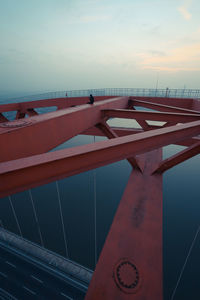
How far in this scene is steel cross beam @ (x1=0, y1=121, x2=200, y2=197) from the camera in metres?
1.24

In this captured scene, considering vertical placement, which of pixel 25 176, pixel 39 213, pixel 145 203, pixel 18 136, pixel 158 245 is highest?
pixel 18 136

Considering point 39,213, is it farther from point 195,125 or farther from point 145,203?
point 195,125

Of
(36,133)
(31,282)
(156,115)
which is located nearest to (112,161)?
(36,133)

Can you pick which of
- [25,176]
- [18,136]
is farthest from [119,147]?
[18,136]

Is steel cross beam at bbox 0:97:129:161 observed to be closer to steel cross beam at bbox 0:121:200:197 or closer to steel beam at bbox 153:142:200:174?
steel cross beam at bbox 0:121:200:197

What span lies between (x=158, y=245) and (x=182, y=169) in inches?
1491

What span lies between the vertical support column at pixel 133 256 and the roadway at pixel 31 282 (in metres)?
24.9

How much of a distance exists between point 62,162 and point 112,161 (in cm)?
74

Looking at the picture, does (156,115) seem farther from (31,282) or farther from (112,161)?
(31,282)

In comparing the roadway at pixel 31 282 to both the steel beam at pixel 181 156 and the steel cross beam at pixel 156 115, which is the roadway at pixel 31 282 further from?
the steel cross beam at pixel 156 115

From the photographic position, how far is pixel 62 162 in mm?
1438

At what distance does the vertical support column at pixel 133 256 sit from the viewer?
299 cm

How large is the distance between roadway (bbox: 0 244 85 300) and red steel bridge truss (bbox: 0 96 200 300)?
24908 millimetres

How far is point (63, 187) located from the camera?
123 ft
